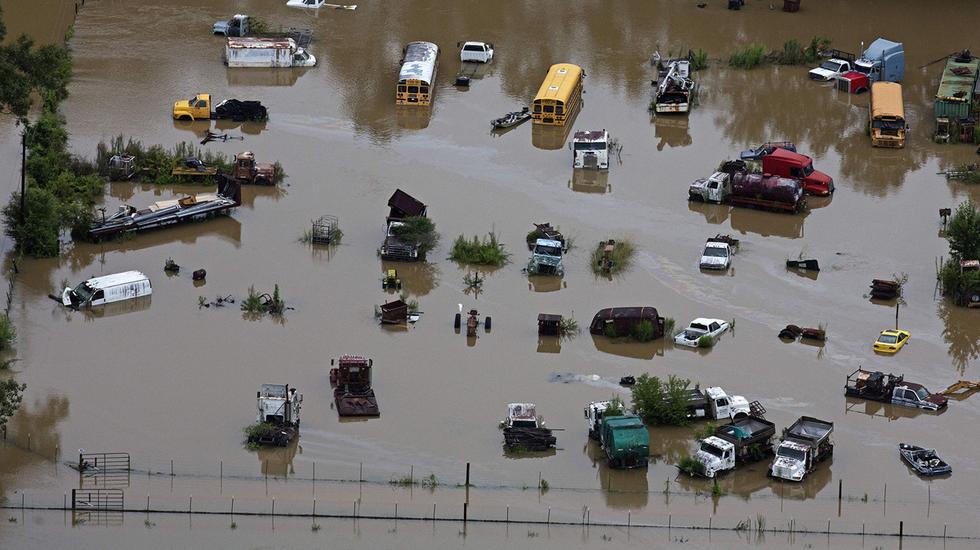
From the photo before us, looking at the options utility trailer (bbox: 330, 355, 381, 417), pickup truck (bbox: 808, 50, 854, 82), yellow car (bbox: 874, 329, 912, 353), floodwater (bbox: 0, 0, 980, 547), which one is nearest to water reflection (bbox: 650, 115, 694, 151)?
floodwater (bbox: 0, 0, 980, 547)

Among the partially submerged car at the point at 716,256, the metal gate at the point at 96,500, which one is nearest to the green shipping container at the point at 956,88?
the partially submerged car at the point at 716,256

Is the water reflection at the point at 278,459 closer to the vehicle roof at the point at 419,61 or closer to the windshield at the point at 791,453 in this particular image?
the windshield at the point at 791,453

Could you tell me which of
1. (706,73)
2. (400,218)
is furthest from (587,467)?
(706,73)

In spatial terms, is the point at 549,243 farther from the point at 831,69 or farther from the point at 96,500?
the point at 831,69

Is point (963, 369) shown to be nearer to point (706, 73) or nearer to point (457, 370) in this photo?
point (457, 370)

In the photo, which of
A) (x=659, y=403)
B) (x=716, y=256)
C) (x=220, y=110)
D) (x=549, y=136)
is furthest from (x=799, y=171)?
(x=220, y=110)
